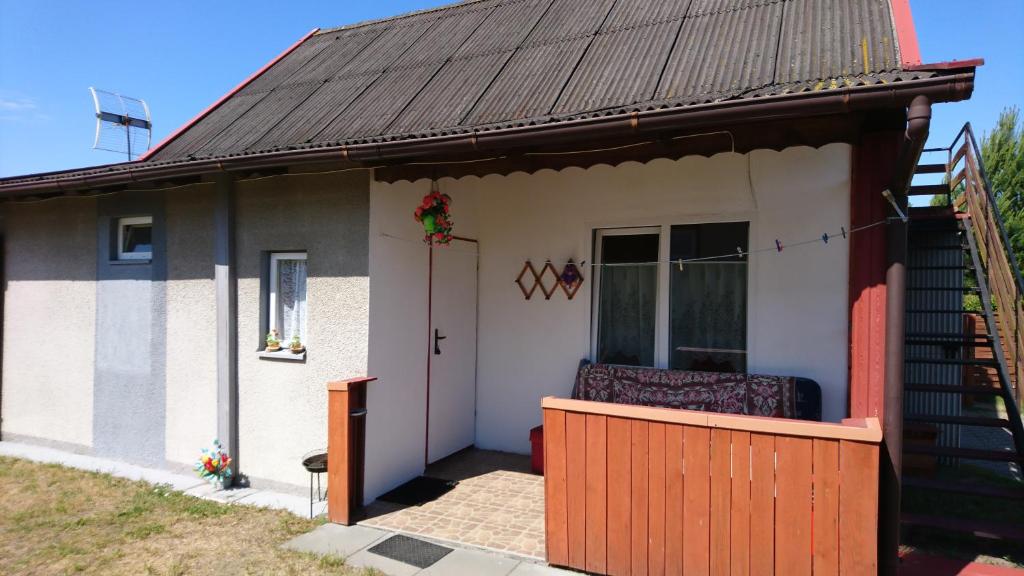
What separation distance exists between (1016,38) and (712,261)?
648 inches

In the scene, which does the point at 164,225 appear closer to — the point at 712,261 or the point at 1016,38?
the point at 712,261

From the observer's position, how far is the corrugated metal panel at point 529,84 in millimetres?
4500

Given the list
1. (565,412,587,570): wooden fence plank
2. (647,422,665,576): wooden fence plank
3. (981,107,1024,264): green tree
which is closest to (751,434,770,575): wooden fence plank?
(647,422,665,576): wooden fence plank

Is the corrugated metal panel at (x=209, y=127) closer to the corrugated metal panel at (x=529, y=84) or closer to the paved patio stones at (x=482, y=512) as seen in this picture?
the corrugated metal panel at (x=529, y=84)

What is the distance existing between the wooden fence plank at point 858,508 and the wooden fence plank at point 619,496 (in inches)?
46.0

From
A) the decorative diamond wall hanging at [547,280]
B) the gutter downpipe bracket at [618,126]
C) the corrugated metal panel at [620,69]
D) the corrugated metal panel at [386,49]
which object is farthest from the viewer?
the corrugated metal panel at [386,49]

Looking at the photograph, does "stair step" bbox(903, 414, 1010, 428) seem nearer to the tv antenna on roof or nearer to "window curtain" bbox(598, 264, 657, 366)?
"window curtain" bbox(598, 264, 657, 366)

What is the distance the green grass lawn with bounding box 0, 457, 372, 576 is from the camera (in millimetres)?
3754

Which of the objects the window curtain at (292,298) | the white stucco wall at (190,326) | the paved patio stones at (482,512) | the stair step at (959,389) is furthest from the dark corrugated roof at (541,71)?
the paved patio stones at (482,512)

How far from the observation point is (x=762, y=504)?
123 inches

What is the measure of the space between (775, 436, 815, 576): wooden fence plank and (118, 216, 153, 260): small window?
6612mm

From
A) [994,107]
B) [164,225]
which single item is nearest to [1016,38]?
[994,107]

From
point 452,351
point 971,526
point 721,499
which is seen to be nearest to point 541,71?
point 452,351

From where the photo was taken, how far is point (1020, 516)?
14.7 feet
